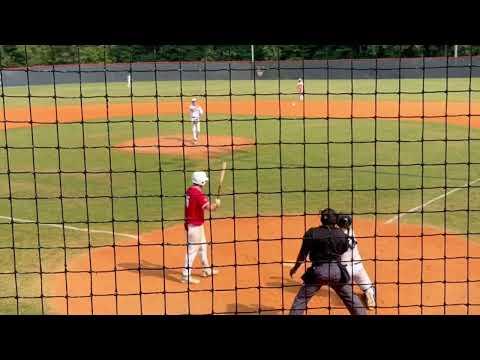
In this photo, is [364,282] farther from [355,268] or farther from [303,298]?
[303,298]

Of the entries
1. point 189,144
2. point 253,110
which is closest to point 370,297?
point 189,144

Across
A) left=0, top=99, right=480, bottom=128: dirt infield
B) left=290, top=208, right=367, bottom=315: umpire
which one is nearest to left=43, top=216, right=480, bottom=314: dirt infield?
left=290, top=208, right=367, bottom=315: umpire

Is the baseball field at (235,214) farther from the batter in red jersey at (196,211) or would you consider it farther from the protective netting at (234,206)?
the batter in red jersey at (196,211)

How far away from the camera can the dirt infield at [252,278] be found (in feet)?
27.3

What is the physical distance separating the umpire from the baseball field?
377 mm

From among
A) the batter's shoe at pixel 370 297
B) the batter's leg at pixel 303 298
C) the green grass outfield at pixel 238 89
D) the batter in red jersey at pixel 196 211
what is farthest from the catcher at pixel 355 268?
the green grass outfield at pixel 238 89

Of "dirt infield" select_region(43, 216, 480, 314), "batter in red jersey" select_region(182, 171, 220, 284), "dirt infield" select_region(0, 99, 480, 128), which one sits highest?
"dirt infield" select_region(0, 99, 480, 128)

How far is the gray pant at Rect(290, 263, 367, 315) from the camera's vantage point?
6992mm

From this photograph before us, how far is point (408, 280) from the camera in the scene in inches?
362

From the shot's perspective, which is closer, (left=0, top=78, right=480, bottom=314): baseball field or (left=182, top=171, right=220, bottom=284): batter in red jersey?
(left=0, top=78, right=480, bottom=314): baseball field

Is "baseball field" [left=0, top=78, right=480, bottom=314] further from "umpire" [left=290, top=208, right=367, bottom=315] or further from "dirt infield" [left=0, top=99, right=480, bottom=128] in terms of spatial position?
"dirt infield" [left=0, top=99, right=480, bottom=128]

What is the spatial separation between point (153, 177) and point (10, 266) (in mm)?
6609
